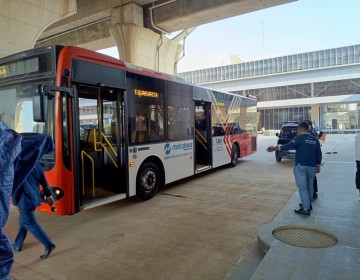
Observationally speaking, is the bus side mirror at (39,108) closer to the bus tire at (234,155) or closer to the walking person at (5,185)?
the walking person at (5,185)

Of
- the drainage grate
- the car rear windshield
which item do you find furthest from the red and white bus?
the car rear windshield

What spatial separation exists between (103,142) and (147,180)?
1440 millimetres

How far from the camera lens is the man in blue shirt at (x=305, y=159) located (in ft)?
17.9

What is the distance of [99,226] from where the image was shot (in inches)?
220

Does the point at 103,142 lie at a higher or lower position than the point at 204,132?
lower

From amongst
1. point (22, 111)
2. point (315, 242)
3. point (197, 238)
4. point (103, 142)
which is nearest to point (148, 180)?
point (103, 142)

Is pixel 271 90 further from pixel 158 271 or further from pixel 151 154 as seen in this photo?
pixel 158 271

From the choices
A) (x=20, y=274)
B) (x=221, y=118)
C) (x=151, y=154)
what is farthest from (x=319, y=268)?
(x=221, y=118)

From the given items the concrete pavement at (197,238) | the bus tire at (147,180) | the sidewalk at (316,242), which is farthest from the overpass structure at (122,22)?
the sidewalk at (316,242)

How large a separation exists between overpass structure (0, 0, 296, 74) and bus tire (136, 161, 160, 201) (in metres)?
6.32

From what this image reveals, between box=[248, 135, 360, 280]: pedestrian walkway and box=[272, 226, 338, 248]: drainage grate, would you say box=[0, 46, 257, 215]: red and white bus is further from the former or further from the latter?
box=[272, 226, 338, 248]: drainage grate

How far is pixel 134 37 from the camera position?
14.6 metres

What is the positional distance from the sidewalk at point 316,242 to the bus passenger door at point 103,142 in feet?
10.9

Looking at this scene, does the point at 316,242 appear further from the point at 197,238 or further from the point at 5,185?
the point at 5,185
